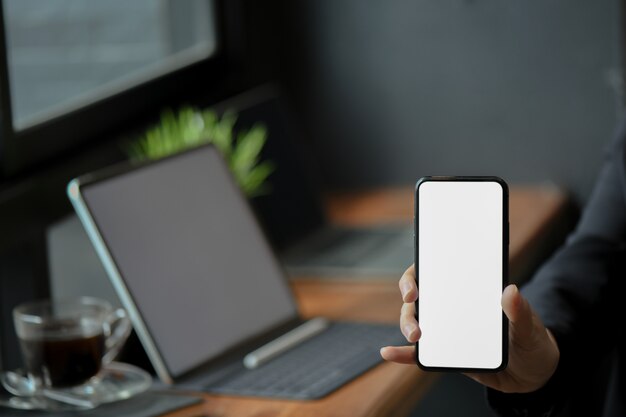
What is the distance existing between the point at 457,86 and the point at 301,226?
0.53 m

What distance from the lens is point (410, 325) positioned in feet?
3.00

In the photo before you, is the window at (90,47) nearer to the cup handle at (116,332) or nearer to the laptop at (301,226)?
the laptop at (301,226)

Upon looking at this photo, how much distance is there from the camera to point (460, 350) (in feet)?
3.04

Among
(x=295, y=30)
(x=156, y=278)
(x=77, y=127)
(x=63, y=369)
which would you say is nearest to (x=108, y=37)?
(x=77, y=127)

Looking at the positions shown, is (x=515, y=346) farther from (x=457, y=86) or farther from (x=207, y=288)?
(x=457, y=86)

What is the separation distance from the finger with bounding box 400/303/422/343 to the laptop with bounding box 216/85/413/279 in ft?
2.45

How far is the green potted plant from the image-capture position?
5.18 ft

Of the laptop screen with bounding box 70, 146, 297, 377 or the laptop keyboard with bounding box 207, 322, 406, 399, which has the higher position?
the laptop screen with bounding box 70, 146, 297, 377

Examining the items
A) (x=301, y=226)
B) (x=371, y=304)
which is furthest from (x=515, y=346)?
(x=301, y=226)

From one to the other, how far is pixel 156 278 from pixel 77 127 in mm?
476

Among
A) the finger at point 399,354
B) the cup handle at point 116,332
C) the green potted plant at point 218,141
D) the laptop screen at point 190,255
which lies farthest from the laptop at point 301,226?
the finger at point 399,354

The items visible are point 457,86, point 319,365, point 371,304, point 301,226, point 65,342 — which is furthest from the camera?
point 457,86

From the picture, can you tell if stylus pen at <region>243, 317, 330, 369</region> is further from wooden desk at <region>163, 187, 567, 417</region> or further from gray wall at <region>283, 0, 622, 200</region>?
gray wall at <region>283, 0, 622, 200</region>

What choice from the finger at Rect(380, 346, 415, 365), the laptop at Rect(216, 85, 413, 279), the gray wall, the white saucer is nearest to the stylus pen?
the white saucer
